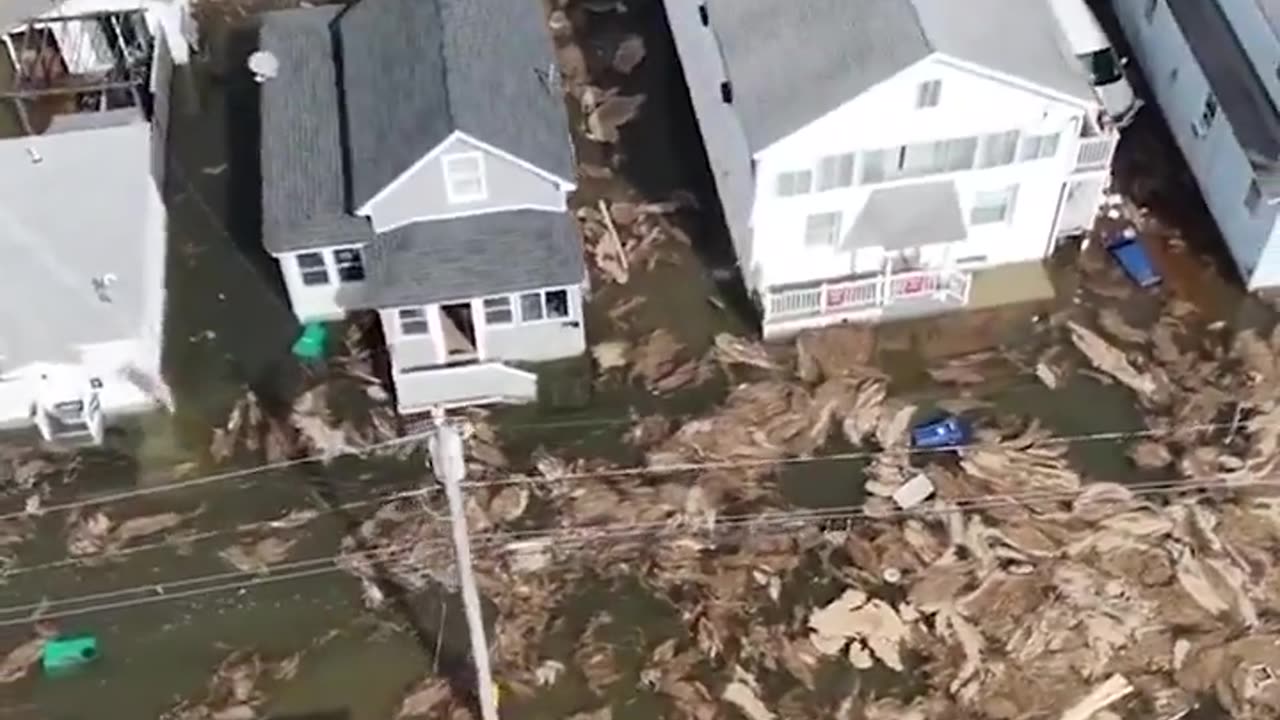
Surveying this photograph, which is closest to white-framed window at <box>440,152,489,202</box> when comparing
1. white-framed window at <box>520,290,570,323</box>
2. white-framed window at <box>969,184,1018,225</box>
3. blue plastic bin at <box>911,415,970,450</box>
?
white-framed window at <box>520,290,570,323</box>

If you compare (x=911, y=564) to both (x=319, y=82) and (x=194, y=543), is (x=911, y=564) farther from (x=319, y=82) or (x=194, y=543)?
(x=319, y=82)

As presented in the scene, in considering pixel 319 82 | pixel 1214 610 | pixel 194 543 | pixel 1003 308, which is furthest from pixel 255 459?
pixel 1214 610

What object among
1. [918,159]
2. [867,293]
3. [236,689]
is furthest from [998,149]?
[236,689]

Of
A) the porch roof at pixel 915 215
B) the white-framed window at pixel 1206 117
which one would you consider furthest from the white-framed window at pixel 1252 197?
the porch roof at pixel 915 215

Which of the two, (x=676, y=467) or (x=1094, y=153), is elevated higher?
(x=1094, y=153)

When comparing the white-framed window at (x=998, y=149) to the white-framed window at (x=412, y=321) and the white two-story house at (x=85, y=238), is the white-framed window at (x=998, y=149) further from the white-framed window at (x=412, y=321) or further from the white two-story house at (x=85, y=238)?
the white two-story house at (x=85, y=238)

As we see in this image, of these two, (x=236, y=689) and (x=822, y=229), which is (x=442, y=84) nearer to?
(x=822, y=229)
